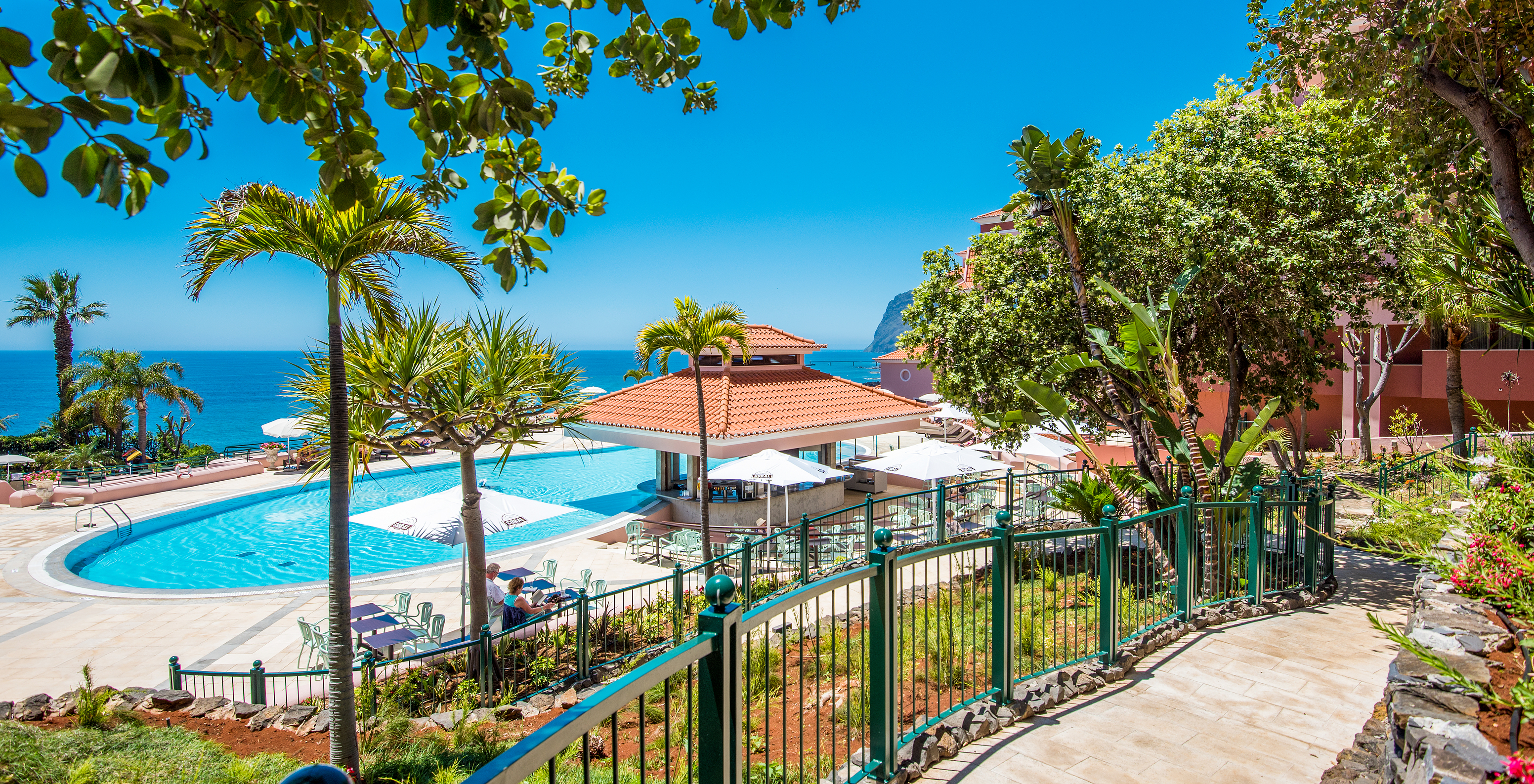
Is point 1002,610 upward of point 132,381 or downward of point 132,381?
downward

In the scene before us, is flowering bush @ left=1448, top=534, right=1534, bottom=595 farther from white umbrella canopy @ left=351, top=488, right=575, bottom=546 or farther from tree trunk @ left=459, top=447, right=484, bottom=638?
white umbrella canopy @ left=351, top=488, right=575, bottom=546

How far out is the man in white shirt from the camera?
11.1 m

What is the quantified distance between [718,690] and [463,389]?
301 inches

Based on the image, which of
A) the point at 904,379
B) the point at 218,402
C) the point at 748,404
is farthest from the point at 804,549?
the point at 218,402

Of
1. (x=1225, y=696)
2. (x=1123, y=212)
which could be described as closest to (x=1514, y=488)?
(x=1225, y=696)

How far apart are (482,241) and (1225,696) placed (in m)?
6.03

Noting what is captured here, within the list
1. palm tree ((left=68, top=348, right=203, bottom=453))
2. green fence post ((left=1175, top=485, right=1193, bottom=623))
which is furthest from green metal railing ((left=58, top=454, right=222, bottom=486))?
green fence post ((left=1175, top=485, right=1193, bottom=623))

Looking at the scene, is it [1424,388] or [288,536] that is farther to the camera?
[1424,388]

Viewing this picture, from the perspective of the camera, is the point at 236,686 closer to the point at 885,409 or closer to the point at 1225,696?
the point at 1225,696

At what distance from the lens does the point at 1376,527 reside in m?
4.07

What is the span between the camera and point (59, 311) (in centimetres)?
3291

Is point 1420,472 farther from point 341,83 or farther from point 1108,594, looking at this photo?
point 341,83

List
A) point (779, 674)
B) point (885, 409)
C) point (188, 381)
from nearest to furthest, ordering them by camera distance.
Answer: point (779, 674), point (885, 409), point (188, 381)

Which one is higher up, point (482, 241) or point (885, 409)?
point (482, 241)
